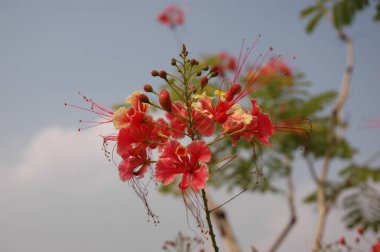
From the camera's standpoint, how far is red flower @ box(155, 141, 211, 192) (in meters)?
1.38

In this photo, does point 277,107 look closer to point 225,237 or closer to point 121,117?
point 225,237

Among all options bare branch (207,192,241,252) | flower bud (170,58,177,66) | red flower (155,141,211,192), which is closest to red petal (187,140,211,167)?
red flower (155,141,211,192)

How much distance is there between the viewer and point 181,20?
7.24 metres

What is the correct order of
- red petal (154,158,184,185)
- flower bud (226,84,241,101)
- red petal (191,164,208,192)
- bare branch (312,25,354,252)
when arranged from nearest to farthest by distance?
red petal (191,164,208,192), red petal (154,158,184,185), flower bud (226,84,241,101), bare branch (312,25,354,252)

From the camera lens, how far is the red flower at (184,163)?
1379 millimetres

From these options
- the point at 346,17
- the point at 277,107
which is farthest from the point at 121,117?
the point at 277,107

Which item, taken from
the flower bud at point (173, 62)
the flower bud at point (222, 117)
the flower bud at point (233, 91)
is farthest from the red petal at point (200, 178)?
the flower bud at point (173, 62)

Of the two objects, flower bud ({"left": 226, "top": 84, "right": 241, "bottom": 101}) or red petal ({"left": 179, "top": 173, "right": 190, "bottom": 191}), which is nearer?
red petal ({"left": 179, "top": 173, "right": 190, "bottom": 191})

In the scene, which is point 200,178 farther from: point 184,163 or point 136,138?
point 136,138

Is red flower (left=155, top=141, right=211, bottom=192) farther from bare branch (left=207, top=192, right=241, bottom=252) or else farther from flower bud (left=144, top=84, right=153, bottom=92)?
bare branch (left=207, top=192, right=241, bottom=252)

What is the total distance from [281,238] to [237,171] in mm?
1703

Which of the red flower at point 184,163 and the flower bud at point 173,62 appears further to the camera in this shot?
the flower bud at point 173,62

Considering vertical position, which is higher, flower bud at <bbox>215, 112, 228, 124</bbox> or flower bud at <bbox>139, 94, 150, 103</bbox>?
flower bud at <bbox>139, 94, 150, 103</bbox>

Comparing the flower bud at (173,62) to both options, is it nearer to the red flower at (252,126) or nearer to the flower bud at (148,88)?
the flower bud at (148,88)
